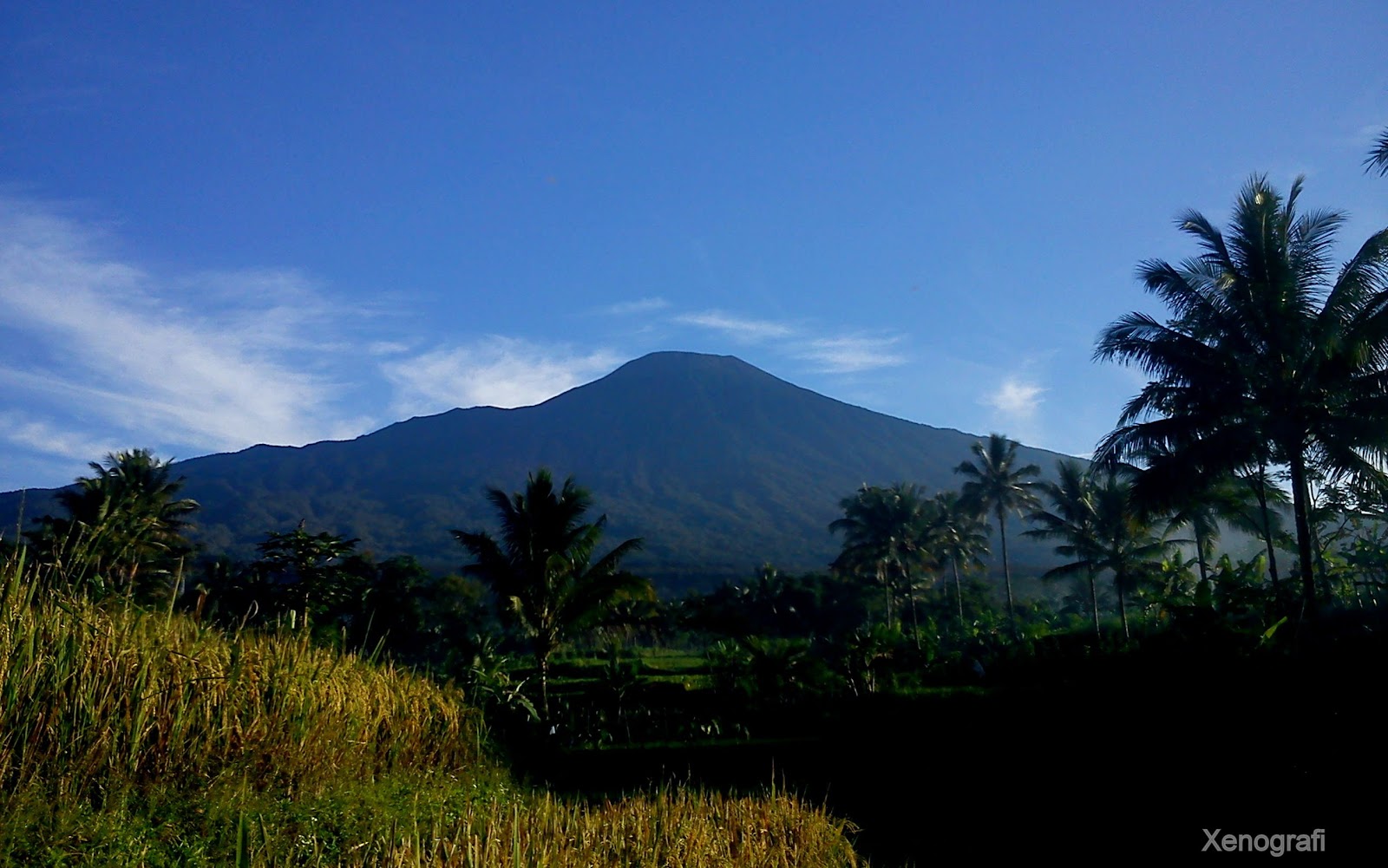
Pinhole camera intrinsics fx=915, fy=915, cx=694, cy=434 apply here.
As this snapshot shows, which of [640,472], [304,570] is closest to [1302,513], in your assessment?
[304,570]

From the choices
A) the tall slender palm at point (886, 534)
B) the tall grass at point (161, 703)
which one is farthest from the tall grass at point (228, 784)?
the tall slender palm at point (886, 534)

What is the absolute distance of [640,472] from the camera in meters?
155

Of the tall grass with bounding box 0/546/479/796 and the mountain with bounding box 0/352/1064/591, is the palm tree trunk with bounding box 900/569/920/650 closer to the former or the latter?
the tall grass with bounding box 0/546/479/796

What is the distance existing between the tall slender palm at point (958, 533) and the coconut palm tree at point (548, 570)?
27477 mm

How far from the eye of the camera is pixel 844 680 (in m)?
23.9

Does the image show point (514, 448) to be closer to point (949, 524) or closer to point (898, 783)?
point (949, 524)

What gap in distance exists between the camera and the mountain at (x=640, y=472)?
390 feet

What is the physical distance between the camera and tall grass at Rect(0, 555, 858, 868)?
5.54m

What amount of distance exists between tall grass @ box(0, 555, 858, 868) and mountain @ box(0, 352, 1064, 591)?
78.9 metres

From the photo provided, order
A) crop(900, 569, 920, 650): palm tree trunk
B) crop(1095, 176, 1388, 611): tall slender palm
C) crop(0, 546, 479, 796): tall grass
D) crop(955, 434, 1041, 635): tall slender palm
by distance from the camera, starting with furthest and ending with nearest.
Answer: crop(955, 434, 1041, 635): tall slender palm < crop(900, 569, 920, 650): palm tree trunk < crop(1095, 176, 1388, 611): tall slender palm < crop(0, 546, 479, 796): tall grass

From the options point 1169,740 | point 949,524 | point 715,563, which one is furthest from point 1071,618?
point 715,563

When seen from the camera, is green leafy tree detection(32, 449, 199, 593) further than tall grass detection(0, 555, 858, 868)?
Answer: Yes

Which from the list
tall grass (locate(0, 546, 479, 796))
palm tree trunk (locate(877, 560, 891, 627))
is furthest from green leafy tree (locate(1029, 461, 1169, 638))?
tall grass (locate(0, 546, 479, 796))

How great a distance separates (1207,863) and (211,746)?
8.72 m
